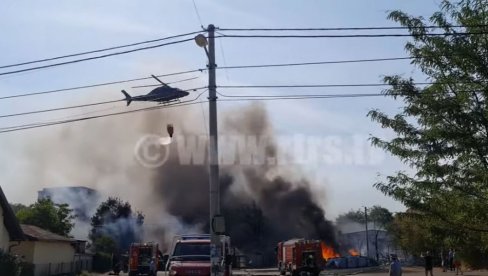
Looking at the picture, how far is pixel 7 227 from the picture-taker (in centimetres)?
3108

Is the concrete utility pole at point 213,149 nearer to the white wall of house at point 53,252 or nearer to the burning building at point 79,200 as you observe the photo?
the white wall of house at point 53,252

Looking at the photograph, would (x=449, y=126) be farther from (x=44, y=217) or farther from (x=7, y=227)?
(x=44, y=217)

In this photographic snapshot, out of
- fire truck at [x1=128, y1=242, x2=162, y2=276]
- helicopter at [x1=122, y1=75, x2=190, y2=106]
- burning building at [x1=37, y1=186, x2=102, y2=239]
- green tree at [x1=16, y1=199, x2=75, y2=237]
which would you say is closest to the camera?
helicopter at [x1=122, y1=75, x2=190, y2=106]

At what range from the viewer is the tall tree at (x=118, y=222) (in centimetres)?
7444

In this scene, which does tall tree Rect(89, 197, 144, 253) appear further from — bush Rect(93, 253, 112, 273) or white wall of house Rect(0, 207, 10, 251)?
white wall of house Rect(0, 207, 10, 251)

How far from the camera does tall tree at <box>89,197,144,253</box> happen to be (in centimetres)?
7444

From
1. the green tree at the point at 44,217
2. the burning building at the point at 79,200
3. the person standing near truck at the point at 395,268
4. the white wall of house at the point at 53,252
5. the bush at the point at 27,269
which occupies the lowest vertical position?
the bush at the point at 27,269

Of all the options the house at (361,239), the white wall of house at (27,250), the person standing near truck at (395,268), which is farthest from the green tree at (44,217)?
the house at (361,239)

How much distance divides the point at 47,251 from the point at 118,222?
120 ft

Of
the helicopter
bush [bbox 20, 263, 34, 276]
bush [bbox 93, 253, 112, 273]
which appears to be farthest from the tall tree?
the helicopter

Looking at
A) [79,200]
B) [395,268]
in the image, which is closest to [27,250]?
[395,268]

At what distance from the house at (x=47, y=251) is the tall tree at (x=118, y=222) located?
26584mm

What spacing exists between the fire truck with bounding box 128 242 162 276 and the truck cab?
58.6 ft

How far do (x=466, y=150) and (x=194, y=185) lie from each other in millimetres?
61205
